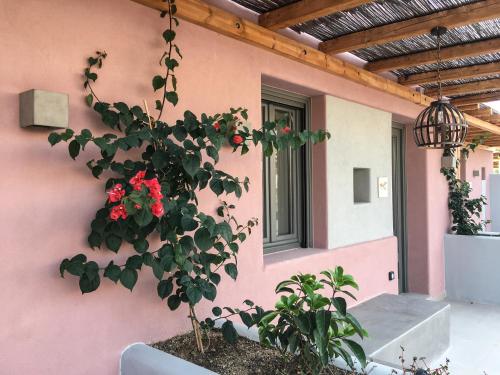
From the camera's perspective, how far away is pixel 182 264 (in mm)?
1921

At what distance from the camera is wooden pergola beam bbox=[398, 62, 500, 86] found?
3957 millimetres

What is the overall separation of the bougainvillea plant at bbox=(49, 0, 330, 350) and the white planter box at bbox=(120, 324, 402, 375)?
245 mm

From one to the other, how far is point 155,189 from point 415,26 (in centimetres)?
227

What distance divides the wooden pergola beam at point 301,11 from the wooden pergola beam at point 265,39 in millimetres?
80

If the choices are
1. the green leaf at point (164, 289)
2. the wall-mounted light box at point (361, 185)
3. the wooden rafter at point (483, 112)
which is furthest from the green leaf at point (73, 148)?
the wooden rafter at point (483, 112)

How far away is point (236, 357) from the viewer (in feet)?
6.82

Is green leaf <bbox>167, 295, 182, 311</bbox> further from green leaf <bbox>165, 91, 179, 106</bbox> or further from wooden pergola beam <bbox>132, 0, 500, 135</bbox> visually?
wooden pergola beam <bbox>132, 0, 500, 135</bbox>

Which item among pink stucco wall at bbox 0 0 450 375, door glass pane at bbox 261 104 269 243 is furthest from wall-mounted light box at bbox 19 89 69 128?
door glass pane at bbox 261 104 269 243

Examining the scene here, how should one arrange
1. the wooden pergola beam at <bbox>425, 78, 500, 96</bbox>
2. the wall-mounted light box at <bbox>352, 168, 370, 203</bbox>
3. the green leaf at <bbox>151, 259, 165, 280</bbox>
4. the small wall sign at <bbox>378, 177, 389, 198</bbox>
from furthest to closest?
the wooden pergola beam at <bbox>425, 78, 500, 96</bbox>
the small wall sign at <bbox>378, 177, 389, 198</bbox>
the wall-mounted light box at <bbox>352, 168, 370, 203</bbox>
the green leaf at <bbox>151, 259, 165, 280</bbox>

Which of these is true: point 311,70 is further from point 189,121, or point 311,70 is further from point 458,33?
point 189,121

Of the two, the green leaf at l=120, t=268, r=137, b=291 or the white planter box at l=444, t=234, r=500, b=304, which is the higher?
the green leaf at l=120, t=268, r=137, b=291

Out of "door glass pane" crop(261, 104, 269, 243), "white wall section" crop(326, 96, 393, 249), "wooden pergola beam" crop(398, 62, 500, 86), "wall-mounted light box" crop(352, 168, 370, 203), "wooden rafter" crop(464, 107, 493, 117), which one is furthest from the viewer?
"wooden rafter" crop(464, 107, 493, 117)

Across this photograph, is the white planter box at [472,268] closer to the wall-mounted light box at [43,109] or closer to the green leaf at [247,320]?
the green leaf at [247,320]

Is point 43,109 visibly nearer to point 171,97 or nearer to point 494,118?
point 171,97
